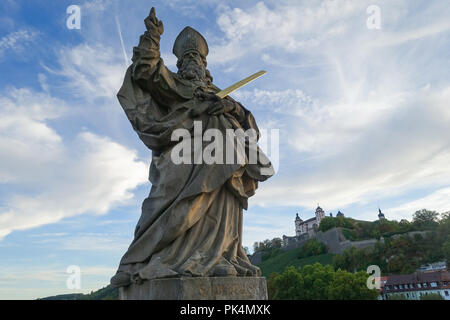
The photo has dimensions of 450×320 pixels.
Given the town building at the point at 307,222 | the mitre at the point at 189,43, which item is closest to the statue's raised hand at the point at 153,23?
the mitre at the point at 189,43

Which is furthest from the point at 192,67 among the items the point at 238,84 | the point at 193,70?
the point at 238,84

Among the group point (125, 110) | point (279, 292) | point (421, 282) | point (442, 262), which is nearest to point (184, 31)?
point (125, 110)

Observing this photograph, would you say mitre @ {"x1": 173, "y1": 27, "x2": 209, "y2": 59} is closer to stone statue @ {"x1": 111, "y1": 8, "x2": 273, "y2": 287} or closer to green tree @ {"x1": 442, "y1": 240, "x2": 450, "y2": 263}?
stone statue @ {"x1": 111, "y1": 8, "x2": 273, "y2": 287}

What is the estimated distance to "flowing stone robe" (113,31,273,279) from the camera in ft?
14.3

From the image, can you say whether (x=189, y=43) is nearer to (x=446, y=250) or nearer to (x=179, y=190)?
(x=179, y=190)

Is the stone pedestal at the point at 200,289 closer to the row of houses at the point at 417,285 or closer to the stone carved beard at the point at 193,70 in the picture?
the stone carved beard at the point at 193,70

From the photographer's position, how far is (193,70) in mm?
5723

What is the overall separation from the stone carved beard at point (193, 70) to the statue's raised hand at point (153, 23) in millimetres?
756

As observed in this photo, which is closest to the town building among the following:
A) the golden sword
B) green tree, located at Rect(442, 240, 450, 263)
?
green tree, located at Rect(442, 240, 450, 263)

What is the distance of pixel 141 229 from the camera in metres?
4.55

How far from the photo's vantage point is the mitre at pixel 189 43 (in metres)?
5.84

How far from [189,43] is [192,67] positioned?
0.45m

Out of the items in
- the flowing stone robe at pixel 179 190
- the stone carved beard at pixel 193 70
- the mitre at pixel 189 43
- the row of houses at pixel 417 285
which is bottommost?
the row of houses at pixel 417 285
